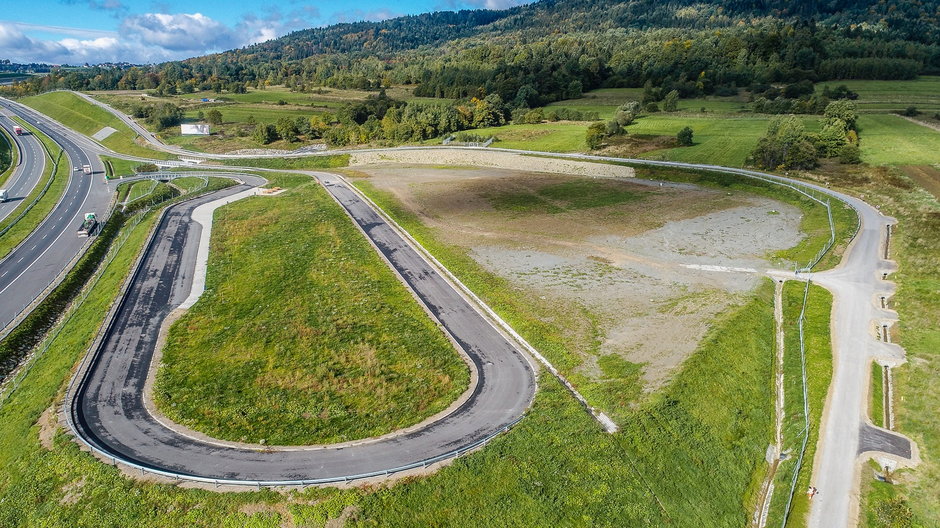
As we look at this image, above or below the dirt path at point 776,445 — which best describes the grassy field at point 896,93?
above

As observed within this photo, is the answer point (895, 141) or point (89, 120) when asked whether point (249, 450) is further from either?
point (89, 120)

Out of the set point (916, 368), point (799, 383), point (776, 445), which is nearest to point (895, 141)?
point (916, 368)

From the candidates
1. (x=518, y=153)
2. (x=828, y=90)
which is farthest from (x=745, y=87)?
(x=518, y=153)

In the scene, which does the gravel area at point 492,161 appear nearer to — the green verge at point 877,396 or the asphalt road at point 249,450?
the asphalt road at point 249,450

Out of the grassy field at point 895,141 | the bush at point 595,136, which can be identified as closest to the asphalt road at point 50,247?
the bush at point 595,136

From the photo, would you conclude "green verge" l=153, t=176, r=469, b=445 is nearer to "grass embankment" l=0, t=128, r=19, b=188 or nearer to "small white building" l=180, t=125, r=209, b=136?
"grass embankment" l=0, t=128, r=19, b=188

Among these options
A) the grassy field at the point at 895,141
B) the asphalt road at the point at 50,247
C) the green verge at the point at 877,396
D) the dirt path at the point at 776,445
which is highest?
the asphalt road at the point at 50,247

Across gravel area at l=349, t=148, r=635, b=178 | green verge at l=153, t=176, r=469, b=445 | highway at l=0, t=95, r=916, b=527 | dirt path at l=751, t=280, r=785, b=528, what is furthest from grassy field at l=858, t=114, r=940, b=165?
green verge at l=153, t=176, r=469, b=445
